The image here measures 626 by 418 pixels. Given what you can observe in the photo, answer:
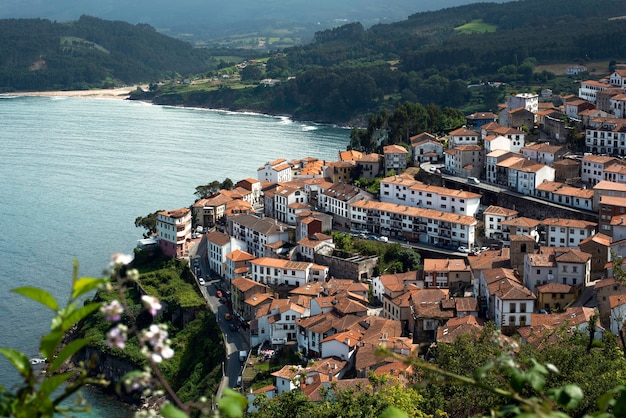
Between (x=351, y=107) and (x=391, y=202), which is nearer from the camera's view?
(x=391, y=202)

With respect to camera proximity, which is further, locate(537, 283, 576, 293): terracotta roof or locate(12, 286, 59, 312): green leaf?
locate(537, 283, 576, 293): terracotta roof

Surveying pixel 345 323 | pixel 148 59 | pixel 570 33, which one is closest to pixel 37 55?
pixel 148 59

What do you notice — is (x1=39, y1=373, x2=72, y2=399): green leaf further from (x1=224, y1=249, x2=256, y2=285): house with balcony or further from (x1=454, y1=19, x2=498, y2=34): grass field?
(x1=454, y1=19, x2=498, y2=34): grass field

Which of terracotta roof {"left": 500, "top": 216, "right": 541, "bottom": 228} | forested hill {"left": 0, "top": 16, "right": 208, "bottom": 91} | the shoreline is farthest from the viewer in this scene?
forested hill {"left": 0, "top": 16, "right": 208, "bottom": 91}

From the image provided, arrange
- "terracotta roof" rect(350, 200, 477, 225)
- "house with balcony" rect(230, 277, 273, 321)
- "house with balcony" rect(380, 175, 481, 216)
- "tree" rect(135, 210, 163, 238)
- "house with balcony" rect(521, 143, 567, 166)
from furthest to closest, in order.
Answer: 1. "tree" rect(135, 210, 163, 238)
2. "house with balcony" rect(521, 143, 567, 166)
3. "house with balcony" rect(380, 175, 481, 216)
4. "terracotta roof" rect(350, 200, 477, 225)
5. "house with balcony" rect(230, 277, 273, 321)

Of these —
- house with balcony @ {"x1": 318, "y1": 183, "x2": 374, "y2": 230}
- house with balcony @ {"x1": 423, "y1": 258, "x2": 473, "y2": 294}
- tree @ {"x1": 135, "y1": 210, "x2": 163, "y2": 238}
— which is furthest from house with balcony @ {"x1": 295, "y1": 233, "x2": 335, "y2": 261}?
tree @ {"x1": 135, "y1": 210, "x2": 163, "y2": 238}

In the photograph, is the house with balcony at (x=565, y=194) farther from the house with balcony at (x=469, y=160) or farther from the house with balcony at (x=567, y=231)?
the house with balcony at (x=469, y=160)

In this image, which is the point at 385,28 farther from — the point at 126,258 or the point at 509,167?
the point at 126,258
